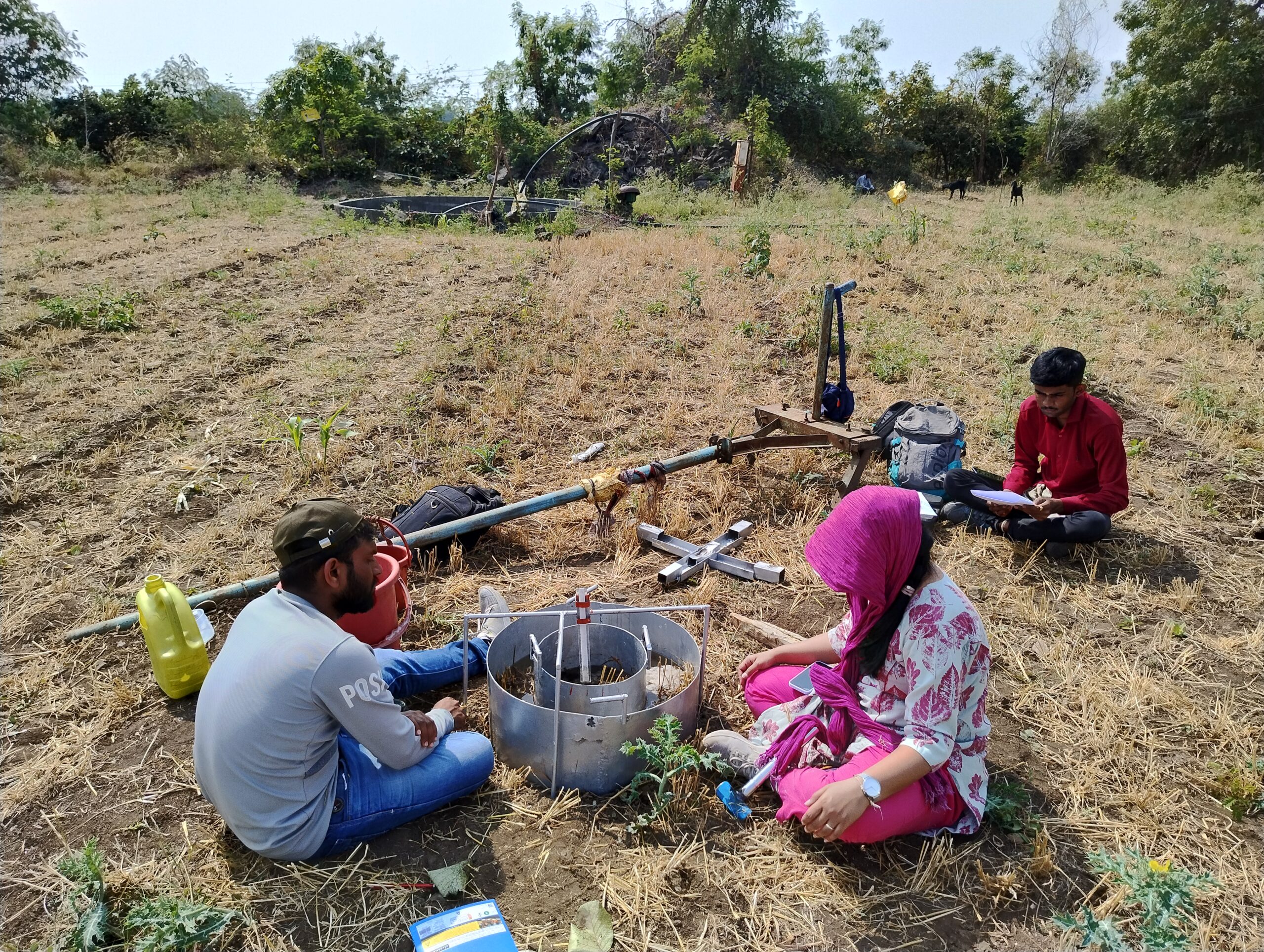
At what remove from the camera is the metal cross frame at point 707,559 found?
4078mm

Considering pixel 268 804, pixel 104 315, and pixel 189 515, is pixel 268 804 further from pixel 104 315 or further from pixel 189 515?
pixel 104 315

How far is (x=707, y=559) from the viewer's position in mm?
4195

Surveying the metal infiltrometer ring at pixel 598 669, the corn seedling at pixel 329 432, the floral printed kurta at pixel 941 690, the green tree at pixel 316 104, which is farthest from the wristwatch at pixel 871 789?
the green tree at pixel 316 104

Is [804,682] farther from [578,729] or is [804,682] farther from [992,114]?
[992,114]

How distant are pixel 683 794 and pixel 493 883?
68 centimetres

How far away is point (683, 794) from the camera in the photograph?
2.65m

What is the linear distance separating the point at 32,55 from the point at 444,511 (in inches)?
1187

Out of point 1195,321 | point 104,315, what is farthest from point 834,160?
point 104,315

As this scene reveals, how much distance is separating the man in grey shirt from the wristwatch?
4.28ft

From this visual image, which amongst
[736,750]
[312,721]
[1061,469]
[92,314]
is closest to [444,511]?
[312,721]

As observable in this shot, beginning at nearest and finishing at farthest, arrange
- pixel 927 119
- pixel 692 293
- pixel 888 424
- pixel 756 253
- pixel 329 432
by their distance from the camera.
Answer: pixel 329 432 → pixel 888 424 → pixel 692 293 → pixel 756 253 → pixel 927 119

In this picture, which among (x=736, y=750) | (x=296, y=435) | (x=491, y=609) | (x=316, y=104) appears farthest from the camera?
(x=316, y=104)

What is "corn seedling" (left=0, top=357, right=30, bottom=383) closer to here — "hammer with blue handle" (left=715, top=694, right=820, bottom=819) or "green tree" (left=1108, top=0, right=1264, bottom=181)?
"hammer with blue handle" (left=715, top=694, right=820, bottom=819)

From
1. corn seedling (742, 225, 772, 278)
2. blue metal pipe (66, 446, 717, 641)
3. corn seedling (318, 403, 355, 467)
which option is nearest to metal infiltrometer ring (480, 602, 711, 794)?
Result: blue metal pipe (66, 446, 717, 641)
